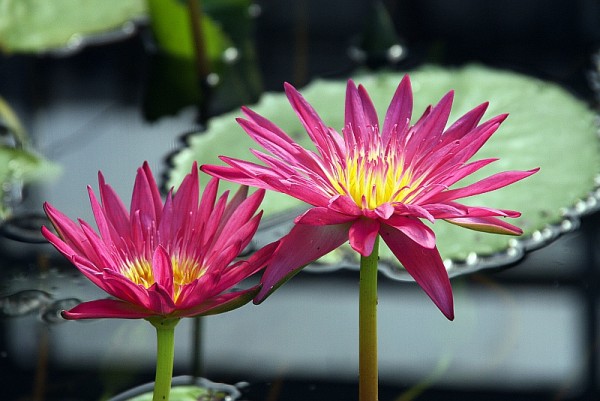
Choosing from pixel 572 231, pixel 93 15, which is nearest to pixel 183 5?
pixel 93 15

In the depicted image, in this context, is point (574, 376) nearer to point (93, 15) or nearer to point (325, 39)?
point (325, 39)

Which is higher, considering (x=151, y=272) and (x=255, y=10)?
(x=255, y=10)

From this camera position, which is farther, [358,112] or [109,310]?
[358,112]

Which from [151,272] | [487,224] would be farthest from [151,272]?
[487,224]

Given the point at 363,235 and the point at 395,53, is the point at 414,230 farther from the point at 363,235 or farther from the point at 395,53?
the point at 395,53

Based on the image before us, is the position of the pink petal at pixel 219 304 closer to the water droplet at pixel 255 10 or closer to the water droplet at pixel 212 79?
the water droplet at pixel 212 79

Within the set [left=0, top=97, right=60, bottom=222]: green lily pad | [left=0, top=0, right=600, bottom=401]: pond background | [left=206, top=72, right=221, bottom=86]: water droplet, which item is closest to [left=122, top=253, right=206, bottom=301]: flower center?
[left=0, top=0, right=600, bottom=401]: pond background
